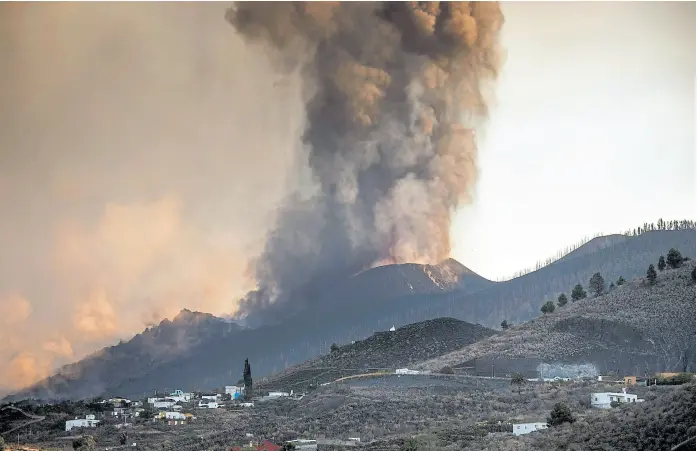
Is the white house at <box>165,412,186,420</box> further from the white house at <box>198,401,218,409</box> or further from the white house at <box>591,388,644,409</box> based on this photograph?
the white house at <box>591,388,644,409</box>

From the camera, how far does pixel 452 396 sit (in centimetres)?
4222

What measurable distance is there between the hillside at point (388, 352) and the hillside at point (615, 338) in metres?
5.41

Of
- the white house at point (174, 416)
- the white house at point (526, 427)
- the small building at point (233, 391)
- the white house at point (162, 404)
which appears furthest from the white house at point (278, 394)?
the white house at point (526, 427)

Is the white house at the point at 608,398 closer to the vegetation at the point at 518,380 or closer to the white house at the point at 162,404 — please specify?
the vegetation at the point at 518,380

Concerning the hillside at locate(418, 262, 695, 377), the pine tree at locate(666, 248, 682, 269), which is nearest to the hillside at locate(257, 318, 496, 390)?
the hillside at locate(418, 262, 695, 377)

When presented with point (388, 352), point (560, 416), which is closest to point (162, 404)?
point (388, 352)

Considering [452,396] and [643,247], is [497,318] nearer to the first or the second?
[643,247]

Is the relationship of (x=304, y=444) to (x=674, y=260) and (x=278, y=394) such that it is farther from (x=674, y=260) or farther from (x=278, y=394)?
(x=674, y=260)

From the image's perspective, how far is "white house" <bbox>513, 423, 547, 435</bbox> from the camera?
1158 inches

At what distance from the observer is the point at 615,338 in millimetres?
48969

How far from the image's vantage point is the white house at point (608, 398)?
32906 mm

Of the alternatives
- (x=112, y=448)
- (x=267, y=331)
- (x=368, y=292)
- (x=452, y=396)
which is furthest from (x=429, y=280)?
(x=112, y=448)

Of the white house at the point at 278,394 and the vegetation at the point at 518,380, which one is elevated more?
the white house at the point at 278,394

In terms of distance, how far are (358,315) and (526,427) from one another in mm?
72944
